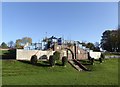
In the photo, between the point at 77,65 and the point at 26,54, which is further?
the point at 26,54

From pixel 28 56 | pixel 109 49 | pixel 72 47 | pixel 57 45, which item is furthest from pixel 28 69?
pixel 109 49

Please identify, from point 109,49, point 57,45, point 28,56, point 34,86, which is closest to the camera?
point 34,86

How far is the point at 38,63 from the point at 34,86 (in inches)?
887

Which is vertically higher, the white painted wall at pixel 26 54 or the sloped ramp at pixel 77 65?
the white painted wall at pixel 26 54

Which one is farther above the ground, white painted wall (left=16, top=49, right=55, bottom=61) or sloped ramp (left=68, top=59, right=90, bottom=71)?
white painted wall (left=16, top=49, right=55, bottom=61)

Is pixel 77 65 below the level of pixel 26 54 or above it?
below

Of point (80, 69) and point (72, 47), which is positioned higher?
point (72, 47)

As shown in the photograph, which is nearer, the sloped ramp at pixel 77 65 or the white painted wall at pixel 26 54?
the sloped ramp at pixel 77 65

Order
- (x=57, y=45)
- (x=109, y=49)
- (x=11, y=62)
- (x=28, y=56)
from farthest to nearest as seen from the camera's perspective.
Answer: (x=109, y=49)
(x=57, y=45)
(x=28, y=56)
(x=11, y=62)

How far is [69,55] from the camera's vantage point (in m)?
52.4

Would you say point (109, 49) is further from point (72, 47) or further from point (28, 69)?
point (28, 69)

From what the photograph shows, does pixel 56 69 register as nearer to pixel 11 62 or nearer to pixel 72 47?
pixel 11 62

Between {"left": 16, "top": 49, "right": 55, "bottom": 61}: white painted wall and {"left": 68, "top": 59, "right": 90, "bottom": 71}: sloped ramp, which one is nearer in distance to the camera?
{"left": 68, "top": 59, "right": 90, "bottom": 71}: sloped ramp

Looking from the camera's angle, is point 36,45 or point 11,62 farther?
point 36,45
